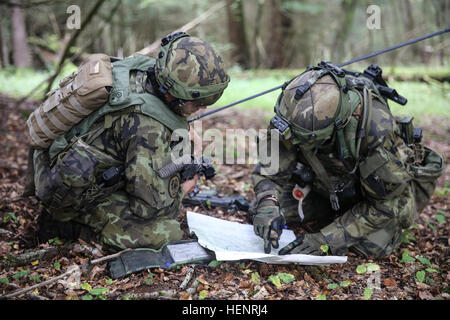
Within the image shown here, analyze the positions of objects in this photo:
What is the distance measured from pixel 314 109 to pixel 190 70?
3.41 feet

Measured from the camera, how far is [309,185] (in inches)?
151

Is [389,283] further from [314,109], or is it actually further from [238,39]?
[238,39]

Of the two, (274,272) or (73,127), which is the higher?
(73,127)

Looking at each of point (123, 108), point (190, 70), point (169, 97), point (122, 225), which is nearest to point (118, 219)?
point (122, 225)

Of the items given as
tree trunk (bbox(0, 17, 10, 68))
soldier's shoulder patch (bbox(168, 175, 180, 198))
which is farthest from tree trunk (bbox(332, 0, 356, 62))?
tree trunk (bbox(0, 17, 10, 68))

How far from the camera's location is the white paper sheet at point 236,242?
294cm

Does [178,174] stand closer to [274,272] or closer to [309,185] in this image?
[274,272]

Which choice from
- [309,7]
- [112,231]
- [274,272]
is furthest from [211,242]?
[309,7]

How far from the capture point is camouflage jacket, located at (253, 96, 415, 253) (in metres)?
3.18

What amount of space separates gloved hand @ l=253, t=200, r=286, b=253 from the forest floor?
21 cm

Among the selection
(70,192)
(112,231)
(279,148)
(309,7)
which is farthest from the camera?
(309,7)

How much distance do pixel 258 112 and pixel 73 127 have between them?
5919 mm

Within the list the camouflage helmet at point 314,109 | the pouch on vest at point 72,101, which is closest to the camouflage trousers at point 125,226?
the pouch on vest at point 72,101

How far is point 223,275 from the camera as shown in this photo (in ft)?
9.98
